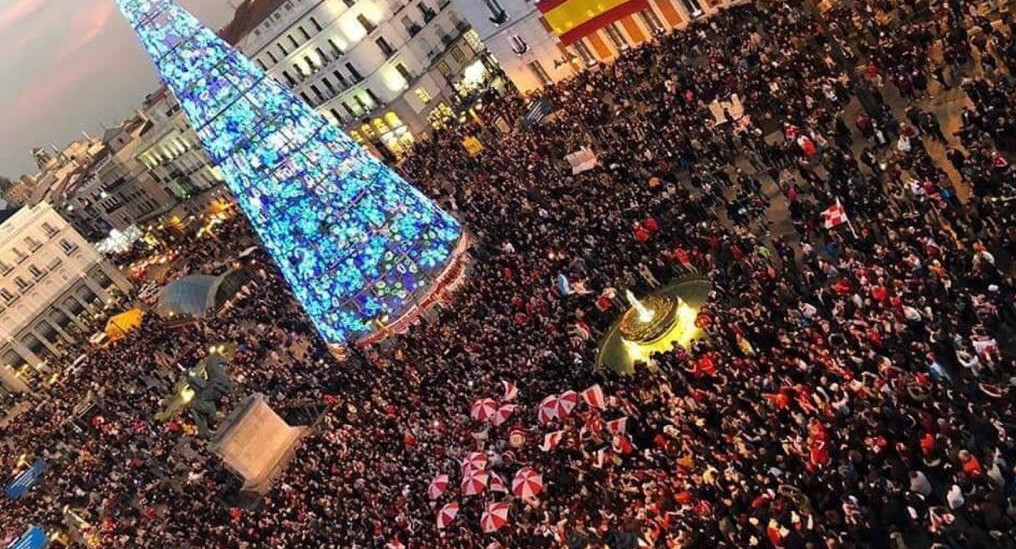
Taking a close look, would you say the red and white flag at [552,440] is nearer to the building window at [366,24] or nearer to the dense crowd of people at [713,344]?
the dense crowd of people at [713,344]

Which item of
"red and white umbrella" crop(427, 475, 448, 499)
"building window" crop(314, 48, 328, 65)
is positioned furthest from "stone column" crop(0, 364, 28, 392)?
"red and white umbrella" crop(427, 475, 448, 499)

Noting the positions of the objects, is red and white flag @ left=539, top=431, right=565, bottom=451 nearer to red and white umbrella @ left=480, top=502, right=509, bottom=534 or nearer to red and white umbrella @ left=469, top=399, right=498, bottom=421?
red and white umbrella @ left=480, top=502, right=509, bottom=534

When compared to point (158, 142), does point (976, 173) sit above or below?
below

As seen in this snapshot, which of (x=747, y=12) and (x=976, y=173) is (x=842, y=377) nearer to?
(x=976, y=173)

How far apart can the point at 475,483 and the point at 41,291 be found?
3407 inches

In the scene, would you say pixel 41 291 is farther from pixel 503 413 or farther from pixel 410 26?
pixel 503 413

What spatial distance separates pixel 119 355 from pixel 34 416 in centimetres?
981

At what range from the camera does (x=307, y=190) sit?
136ft

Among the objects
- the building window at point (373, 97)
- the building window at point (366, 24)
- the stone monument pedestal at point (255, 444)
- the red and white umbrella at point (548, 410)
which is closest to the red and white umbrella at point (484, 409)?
the red and white umbrella at point (548, 410)

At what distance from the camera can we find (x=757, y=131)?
114 ft

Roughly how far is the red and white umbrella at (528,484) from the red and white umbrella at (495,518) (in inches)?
21.6

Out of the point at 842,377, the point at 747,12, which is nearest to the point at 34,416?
the point at 747,12

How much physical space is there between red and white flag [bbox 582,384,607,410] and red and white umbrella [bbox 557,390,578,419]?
429 millimetres

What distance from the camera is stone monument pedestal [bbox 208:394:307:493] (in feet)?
130
